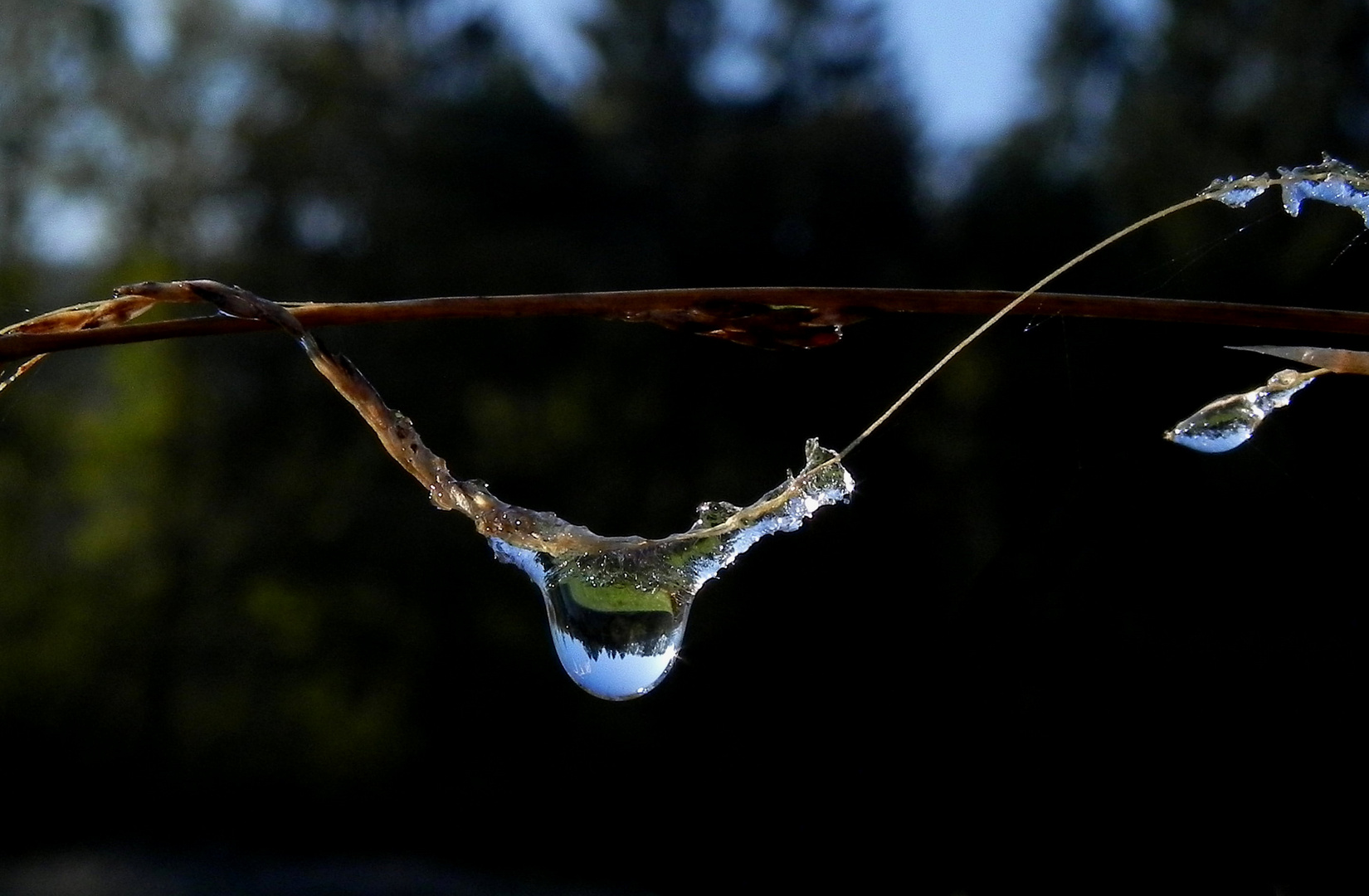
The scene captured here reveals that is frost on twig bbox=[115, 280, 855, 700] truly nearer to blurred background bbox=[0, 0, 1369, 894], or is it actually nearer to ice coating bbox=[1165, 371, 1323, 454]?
ice coating bbox=[1165, 371, 1323, 454]

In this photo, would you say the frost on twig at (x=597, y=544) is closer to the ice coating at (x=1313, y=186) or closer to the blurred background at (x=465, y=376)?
the ice coating at (x=1313, y=186)

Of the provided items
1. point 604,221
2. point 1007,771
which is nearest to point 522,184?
point 604,221

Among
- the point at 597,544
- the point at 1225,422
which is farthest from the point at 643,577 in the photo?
the point at 1225,422

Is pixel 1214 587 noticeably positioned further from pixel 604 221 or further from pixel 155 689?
pixel 155 689

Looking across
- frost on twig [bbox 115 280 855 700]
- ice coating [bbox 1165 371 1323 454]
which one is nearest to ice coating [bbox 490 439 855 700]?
frost on twig [bbox 115 280 855 700]

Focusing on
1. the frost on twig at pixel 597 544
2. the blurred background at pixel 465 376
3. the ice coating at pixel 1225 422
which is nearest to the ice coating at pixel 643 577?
the frost on twig at pixel 597 544

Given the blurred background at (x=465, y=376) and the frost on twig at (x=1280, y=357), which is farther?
the blurred background at (x=465, y=376)
